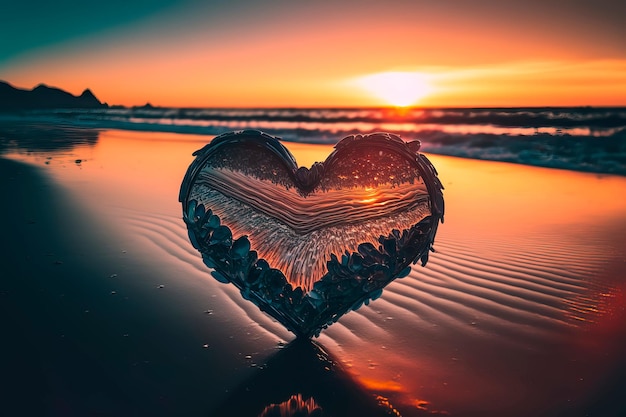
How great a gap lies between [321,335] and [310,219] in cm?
77

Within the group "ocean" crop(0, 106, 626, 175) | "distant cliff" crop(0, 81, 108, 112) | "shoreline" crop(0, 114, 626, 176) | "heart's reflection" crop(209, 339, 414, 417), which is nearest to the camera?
"heart's reflection" crop(209, 339, 414, 417)

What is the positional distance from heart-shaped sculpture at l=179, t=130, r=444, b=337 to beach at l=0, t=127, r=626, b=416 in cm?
38

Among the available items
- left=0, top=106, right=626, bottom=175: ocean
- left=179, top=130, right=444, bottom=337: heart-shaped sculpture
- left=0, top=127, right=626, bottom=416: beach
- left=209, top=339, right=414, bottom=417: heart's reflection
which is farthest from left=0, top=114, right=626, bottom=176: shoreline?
left=209, top=339, right=414, bottom=417: heart's reflection

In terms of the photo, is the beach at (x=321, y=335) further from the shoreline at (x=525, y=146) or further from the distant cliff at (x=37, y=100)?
the distant cliff at (x=37, y=100)

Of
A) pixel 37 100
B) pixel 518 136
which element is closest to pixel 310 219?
pixel 518 136

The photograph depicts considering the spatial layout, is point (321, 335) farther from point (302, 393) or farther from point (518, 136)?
point (518, 136)

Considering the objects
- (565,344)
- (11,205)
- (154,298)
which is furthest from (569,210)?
(11,205)

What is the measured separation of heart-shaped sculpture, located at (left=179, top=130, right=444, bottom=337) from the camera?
2.36 m

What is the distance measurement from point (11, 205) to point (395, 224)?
5.52m

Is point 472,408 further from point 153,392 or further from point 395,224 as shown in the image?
point 153,392

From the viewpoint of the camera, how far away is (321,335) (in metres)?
2.86

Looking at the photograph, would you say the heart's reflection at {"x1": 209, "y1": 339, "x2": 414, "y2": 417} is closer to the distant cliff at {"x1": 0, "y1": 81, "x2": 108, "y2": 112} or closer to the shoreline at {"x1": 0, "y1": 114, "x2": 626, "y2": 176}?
the shoreline at {"x1": 0, "y1": 114, "x2": 626, "y2": 176}

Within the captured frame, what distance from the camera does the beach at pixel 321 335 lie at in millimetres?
2309

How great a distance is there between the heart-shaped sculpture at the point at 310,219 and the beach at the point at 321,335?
0.38m
